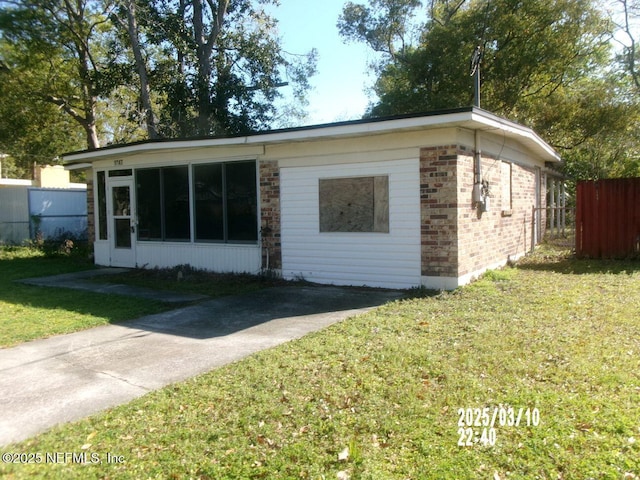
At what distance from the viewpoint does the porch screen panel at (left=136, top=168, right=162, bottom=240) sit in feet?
38.0

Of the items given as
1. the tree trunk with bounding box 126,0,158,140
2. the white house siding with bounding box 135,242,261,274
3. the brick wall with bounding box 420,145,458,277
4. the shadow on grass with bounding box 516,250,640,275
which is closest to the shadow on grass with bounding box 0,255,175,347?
the white house siding with bounding box 135,242,261,274

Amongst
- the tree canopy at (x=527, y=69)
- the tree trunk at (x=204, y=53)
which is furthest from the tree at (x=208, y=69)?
the tree canopy at (x=527, y=69)

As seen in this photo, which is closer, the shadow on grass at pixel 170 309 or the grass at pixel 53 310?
the grass at pixel 53 310

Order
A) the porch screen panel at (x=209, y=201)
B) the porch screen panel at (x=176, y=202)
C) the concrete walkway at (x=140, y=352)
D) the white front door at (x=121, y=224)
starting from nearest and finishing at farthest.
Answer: the concrete walkway at (x=140, y=352) < the porch screen panel at (x=209, y=201) < the porch screen panel at (x=176, y=202) < the white front door at (x=121, y=224)

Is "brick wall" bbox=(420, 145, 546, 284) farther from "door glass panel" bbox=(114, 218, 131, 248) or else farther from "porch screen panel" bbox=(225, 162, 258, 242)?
"door glass panel" bbox=(114, 218, 131, 248)

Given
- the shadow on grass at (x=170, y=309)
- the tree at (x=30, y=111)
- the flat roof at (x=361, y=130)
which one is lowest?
the shadow on grass at (x=170, y=309)

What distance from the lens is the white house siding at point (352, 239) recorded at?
8.41 m

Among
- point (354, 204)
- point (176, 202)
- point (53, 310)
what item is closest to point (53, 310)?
point (53, 310)

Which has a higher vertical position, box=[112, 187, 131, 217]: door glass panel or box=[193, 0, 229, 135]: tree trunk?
box=[193, 0, 229, 135]: tree trunk

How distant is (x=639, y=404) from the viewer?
142 inches

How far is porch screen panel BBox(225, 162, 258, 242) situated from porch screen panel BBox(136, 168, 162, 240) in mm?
2090

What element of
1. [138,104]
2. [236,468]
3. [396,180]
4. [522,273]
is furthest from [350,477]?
[138,104]

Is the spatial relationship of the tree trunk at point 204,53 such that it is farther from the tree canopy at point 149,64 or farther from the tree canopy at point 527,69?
the tree canopy at point 527,69

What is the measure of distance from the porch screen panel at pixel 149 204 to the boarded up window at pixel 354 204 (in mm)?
4384
